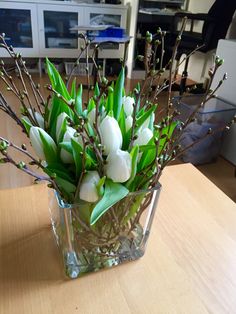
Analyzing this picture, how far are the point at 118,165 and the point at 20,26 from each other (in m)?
3.28

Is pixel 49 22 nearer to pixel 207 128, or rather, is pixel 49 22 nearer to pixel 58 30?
pixel 58 30

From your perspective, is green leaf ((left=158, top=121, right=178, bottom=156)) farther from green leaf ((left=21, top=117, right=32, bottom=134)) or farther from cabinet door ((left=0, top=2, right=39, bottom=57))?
cabinet door ((left=0, top=2, right=39, bottom=57))

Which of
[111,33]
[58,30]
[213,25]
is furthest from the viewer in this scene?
[58,30]

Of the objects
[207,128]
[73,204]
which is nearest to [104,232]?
[73,204]

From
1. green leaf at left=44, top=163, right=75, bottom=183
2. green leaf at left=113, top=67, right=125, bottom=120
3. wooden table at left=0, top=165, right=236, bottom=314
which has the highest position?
green leaf at left=113, top=67, right=125, bottom=120

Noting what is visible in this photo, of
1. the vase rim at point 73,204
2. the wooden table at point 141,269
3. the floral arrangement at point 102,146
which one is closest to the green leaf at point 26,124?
the floral arrangement at point 102,146

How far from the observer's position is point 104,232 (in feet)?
1.66

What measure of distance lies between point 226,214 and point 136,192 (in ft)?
1.04

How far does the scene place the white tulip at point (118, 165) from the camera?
1.36ft

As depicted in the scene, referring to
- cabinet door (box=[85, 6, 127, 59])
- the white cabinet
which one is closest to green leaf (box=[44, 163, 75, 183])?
the white cabinet

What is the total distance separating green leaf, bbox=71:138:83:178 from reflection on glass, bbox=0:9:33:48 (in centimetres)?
309

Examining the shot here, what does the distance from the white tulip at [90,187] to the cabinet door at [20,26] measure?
303 centimetres

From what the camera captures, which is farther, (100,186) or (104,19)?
(104,19)

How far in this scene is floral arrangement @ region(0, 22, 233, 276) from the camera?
42 cm
